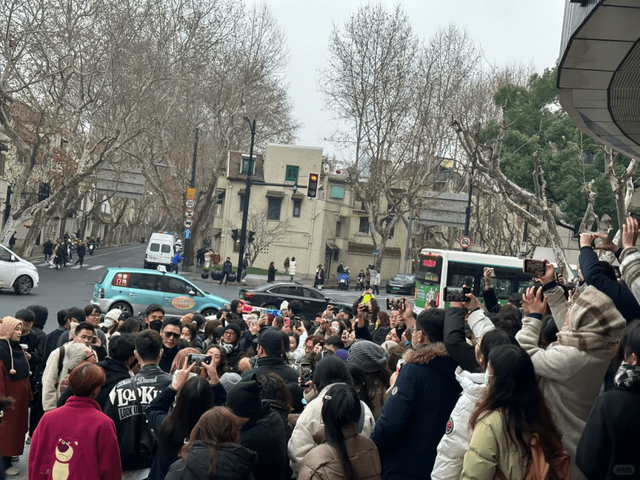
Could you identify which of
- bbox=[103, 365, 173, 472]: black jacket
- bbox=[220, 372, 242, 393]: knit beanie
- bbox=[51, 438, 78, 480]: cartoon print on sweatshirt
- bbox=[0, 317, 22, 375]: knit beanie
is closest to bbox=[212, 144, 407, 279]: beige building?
bbox=[0, 317, 22, 375]: knit beanie

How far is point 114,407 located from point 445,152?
43570 millimetres

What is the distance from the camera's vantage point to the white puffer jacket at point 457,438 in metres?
3.87

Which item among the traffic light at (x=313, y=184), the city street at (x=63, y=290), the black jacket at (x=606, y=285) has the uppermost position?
the traffic light at (x=313, y=184)

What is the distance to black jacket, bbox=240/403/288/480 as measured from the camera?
14.9 ft

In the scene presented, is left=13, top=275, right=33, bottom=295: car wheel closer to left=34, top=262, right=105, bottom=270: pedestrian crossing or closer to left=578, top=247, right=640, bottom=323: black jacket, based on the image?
left=34, top=262, right=105, bottom=270: pedestrian crossing

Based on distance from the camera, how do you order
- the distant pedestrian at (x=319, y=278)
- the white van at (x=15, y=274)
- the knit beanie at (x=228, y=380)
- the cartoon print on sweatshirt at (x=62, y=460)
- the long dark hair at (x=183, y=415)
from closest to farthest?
the long dark hair at (x=183, y=415) < the cartoon print on sweatshirt at (x=62, y=460) < the knit beanie at (x=228, y=380) < the white van at (x=15, y=274) < the distant pedestrian at (x=319, y=278)

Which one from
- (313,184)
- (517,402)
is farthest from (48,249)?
(517,402)

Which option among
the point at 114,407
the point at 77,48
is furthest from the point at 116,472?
the point at 77,48

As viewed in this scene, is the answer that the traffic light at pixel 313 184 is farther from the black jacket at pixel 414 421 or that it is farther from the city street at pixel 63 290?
the black jacket at pixel 414 421

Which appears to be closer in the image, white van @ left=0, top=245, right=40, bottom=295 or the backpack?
the backpack

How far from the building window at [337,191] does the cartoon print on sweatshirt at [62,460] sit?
5388 centimetres

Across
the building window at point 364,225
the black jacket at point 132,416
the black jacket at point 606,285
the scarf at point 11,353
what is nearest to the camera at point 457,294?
the black jacket at point 606,285

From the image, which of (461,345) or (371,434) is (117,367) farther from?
(461,345)

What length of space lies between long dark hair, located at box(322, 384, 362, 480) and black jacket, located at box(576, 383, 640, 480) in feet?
3.96
